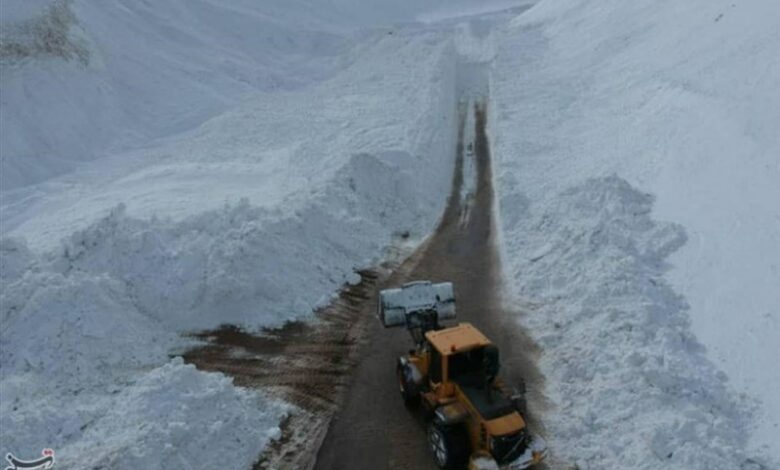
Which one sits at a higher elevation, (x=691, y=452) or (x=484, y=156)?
(x=484, y=156)

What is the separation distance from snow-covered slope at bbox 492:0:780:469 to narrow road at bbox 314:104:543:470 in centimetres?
65

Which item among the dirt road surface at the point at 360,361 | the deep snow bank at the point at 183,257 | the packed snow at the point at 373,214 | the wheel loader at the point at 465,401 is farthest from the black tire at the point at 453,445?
the deep snow bank at the point at 183,257

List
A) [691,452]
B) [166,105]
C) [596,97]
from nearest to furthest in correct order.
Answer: [691,452]
[596,97]
[166,105]

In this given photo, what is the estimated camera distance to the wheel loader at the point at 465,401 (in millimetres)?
11852

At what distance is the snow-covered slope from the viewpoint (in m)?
13.6

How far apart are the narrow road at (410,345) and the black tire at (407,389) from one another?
28cm

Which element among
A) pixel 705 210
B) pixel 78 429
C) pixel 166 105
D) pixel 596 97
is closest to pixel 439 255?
pixel 705 210

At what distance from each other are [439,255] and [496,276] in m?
2.20

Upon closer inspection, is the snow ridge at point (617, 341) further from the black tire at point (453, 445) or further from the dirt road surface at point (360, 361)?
the black tire at point (453, 445)

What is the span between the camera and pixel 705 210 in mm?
19219

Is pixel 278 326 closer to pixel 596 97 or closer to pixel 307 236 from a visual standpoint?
pixel 307 236

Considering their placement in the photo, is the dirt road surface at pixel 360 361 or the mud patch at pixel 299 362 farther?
the mud patch at pixel 299 362

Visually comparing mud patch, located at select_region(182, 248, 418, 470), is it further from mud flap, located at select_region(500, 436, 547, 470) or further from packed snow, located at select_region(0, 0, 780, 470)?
mud flap, located at select_region(500, 436, 547, 470)

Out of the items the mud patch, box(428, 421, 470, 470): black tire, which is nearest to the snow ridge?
box(428, 421, 470, 470): black tire
